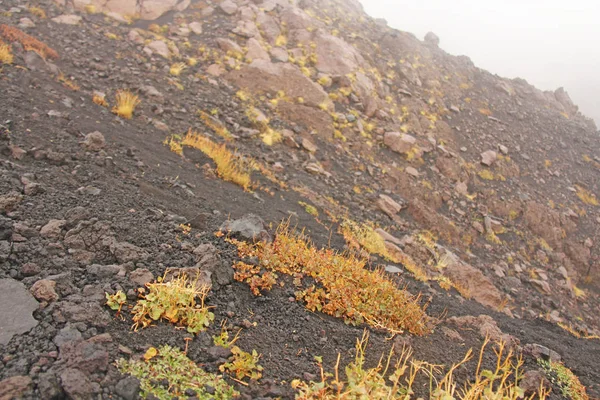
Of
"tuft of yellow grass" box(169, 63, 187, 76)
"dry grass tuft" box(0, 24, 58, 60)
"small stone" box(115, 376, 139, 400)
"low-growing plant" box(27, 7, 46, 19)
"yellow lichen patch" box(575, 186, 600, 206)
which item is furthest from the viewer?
"yellow lichen patch" box(575, 186, 600, 206)

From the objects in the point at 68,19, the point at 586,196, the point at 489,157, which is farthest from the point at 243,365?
the point at 586,196

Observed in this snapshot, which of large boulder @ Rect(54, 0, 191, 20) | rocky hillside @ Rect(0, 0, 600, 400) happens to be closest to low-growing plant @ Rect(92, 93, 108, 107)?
rocky hillside @ Rect(0, 0, 600, 400)

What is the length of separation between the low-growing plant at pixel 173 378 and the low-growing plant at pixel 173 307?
0.32m

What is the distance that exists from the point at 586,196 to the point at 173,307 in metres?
20.0

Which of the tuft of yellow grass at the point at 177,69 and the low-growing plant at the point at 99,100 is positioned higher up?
the tuft of yellow grass at the point at 177,69

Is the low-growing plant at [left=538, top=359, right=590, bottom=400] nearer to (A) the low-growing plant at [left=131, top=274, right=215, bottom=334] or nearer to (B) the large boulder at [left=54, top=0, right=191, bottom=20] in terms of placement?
(A) the low-growing plant at [left=131, top=274, right=215, bottom=334]

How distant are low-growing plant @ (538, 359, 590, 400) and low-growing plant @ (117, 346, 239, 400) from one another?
375 centimetres

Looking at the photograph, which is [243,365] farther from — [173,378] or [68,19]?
[68,19]

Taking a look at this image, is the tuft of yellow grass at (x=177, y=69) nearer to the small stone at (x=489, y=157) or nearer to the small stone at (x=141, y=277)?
the small stone at (x=141, y=277)

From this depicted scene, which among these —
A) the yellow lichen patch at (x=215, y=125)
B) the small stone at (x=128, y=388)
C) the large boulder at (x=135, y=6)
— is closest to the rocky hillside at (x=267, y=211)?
the small stone at (x=128, y=388)

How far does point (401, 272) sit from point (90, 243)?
520cm

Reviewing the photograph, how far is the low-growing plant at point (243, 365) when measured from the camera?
263 centimetres

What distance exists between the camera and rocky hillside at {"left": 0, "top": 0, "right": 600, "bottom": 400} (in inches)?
108

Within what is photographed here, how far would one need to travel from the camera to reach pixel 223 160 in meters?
8.12
